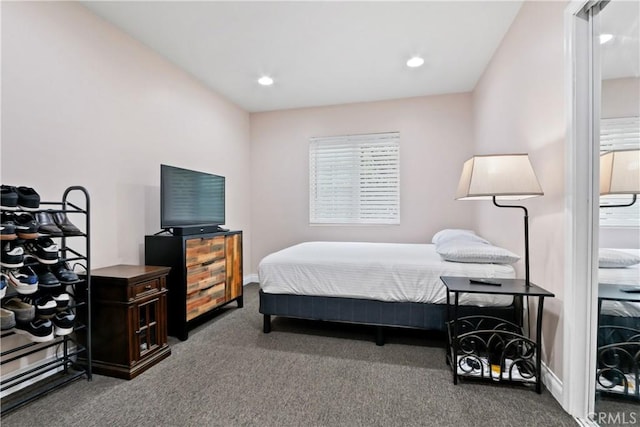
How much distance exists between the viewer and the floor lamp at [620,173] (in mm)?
1259

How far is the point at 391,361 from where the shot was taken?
2.20 meters

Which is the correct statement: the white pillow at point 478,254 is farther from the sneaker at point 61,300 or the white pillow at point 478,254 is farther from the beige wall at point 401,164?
the sneaker at point 61,300

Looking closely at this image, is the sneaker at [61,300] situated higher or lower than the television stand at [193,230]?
lower

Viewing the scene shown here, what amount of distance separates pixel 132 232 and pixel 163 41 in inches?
69.3

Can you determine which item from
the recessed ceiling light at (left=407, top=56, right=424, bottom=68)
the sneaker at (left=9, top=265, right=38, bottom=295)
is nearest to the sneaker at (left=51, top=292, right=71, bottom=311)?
the sneaker at (left=9, top=265, right=38, bottom=295)

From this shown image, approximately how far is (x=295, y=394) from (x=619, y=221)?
189 centimetres

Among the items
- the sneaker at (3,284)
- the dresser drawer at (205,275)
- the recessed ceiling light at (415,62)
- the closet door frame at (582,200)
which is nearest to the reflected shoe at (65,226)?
the sneaker at (3,284)

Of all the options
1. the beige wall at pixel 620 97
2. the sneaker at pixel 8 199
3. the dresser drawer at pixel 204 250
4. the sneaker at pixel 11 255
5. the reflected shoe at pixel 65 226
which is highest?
the beige wall at pixel 620 97

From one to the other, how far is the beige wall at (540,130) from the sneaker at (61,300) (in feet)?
9.31

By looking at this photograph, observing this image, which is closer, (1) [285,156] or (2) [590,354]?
(2) [590,354]

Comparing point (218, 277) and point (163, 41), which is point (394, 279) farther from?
point (163, 41)

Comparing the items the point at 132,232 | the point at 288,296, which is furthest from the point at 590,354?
the point at 132,232

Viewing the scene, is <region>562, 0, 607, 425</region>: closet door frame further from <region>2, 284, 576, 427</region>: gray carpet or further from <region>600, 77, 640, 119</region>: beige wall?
<region>2, 284, 576, 427</region>: gray carpet

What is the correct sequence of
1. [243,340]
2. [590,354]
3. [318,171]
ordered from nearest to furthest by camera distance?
[590,354]
[243,340]
[318,171]
